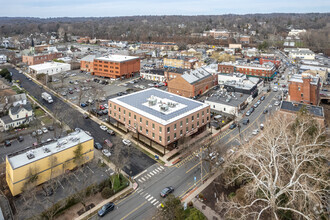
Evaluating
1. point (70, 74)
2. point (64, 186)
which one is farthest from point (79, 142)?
point (70, 74)

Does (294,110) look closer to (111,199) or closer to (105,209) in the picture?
(111,199)

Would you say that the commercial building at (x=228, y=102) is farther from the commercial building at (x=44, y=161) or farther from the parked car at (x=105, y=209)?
the parked car at (x=105, y=209)

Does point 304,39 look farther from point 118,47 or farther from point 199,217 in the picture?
point 199,217

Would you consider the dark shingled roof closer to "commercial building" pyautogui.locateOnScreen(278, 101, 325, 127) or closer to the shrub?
"commercial building" pyautogui.locateOnScreen(278, 101, 325, 127)

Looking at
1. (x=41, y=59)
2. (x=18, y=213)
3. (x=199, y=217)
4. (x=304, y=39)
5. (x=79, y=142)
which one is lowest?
(x=18, y=213)

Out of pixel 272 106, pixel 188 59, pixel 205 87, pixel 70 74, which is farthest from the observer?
pixel 188 59

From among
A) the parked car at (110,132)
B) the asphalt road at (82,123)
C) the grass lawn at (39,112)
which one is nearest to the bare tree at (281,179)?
the asphalt road at (82,123)
